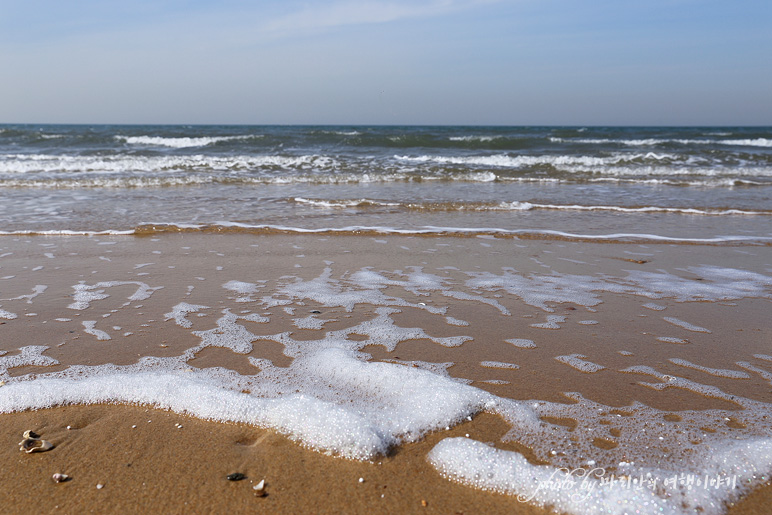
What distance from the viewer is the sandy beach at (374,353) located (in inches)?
70.0

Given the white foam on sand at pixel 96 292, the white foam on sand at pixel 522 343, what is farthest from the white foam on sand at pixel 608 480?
the white foam on sand at pixel 96 292

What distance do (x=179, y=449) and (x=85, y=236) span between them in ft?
16.5

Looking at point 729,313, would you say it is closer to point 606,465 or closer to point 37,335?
point 606,465

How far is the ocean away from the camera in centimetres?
195

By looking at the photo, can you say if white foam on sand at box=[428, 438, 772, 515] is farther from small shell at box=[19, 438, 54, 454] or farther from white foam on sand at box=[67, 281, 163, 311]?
white foam on sand at box=[67, 281, 163, 311]

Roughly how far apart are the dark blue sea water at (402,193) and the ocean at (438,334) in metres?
0.12

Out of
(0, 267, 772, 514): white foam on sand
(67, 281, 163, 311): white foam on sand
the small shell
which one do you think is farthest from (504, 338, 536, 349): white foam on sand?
(67, 281, 163, 311): white foam on sand

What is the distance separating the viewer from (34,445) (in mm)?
1953

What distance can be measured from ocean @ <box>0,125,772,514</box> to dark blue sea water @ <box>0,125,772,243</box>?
0.12 m

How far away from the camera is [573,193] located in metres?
10.6

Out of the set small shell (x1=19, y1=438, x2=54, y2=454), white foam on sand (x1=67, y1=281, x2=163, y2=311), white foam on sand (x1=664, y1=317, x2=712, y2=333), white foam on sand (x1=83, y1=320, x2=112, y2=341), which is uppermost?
white foam on sand (x1=67, y1=281, x2=163, y2=311)

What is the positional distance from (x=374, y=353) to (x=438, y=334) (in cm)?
48

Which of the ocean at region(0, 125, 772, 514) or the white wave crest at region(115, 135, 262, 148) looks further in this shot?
the white wave crest at region(115, 135, 262, 148)

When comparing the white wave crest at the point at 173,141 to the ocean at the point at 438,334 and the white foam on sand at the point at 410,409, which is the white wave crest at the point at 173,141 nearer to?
the ocean at the point at 438,334
